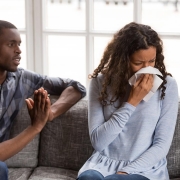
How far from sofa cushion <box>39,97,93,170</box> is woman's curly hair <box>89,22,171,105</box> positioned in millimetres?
350

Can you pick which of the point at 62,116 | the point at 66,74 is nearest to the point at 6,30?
the point at 62,116

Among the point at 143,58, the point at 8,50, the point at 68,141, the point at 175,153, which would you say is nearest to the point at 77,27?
the point at 8,50

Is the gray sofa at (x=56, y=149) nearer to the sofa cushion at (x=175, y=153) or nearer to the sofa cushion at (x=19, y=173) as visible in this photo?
the sofa cushion at (x=19, y=173)

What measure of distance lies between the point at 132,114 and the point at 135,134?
10cm

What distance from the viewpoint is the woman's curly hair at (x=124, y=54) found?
2164mm

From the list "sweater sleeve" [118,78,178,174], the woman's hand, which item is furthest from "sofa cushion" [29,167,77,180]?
the woman's hand

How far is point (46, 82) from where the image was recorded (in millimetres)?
2619

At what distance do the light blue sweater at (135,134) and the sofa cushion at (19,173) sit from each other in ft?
1.38

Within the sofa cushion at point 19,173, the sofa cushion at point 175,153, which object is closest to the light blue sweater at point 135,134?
the sofa cushion at point 175,153

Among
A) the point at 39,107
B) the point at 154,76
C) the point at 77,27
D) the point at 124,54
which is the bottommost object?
the point at 39,107

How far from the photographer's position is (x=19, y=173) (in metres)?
2.49

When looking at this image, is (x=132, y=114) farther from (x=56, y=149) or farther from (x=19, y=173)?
(x=19, y=173)

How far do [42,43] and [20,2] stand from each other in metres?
0.33

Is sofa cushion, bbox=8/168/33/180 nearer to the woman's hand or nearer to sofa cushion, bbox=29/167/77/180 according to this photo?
sofa cushion, bbox=29/167/77/180
